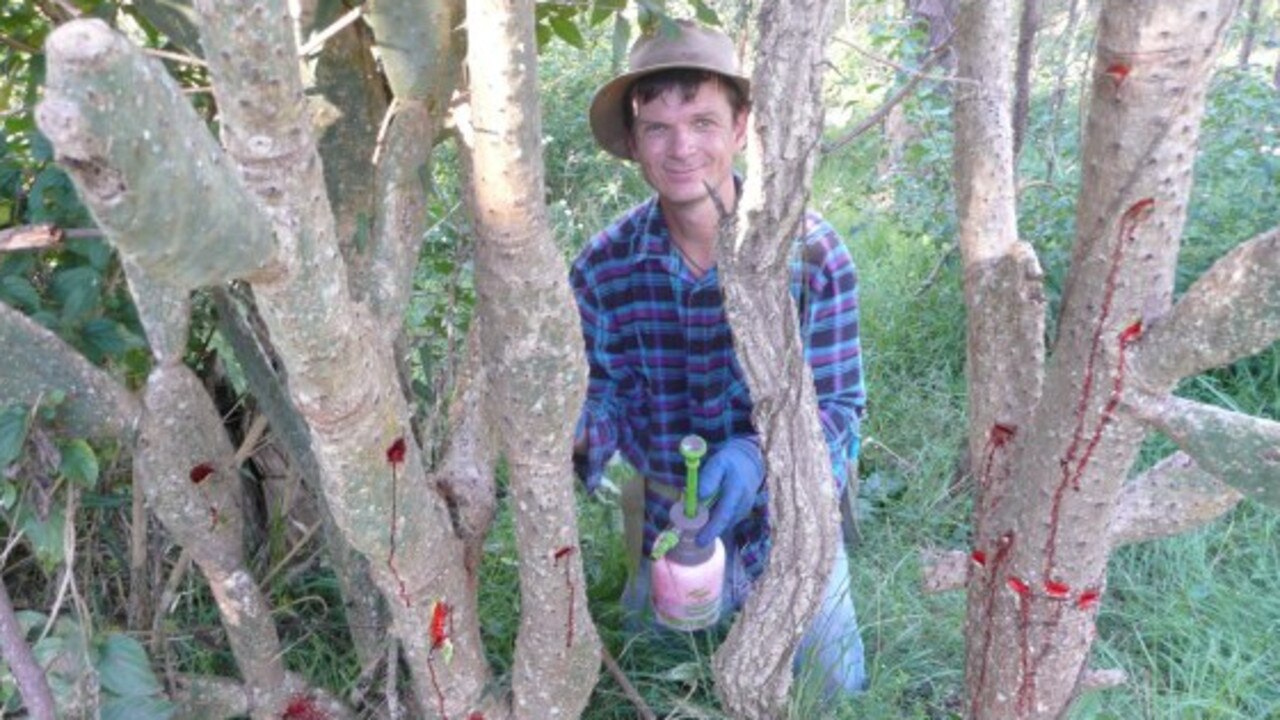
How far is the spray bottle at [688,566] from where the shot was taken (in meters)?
1.96

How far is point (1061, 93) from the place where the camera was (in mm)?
3770

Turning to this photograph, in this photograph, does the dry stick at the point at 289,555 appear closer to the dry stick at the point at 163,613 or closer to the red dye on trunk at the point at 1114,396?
the dry stick at the point at 163,613

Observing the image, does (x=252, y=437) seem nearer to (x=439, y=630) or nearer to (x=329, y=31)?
(x=439, y=630)

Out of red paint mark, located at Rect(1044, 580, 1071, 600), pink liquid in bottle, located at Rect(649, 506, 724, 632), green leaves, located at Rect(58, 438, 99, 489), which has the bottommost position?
pink liquid in bottle, located at Rect(649, 506, 724, 632)

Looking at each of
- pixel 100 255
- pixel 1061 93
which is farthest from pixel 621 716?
pixel 1061 93

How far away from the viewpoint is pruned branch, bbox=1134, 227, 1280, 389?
1146 millimetres

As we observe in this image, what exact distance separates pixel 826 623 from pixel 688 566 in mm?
345

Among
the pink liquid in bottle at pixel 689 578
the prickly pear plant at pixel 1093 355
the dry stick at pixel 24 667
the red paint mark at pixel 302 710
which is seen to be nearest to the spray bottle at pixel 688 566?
the pink liquid in bottle at pixel 689 578

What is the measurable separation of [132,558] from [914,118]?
8.77 ft

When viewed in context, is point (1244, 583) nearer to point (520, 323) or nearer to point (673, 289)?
point (673, 289)

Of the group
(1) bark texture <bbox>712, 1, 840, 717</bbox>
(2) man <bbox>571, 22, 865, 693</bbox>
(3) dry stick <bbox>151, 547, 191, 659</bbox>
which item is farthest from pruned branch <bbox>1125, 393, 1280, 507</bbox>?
(3) dry stick <bbox>151, 547, 191, 659</bbox>

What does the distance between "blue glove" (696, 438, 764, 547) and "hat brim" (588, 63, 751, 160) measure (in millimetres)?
611

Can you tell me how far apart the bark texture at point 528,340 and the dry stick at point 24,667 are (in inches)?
22.8

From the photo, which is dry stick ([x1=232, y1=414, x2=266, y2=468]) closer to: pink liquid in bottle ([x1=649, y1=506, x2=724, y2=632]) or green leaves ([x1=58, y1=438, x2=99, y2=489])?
green leaves ([x1=58, y1=438, x2=99, y2=489])
